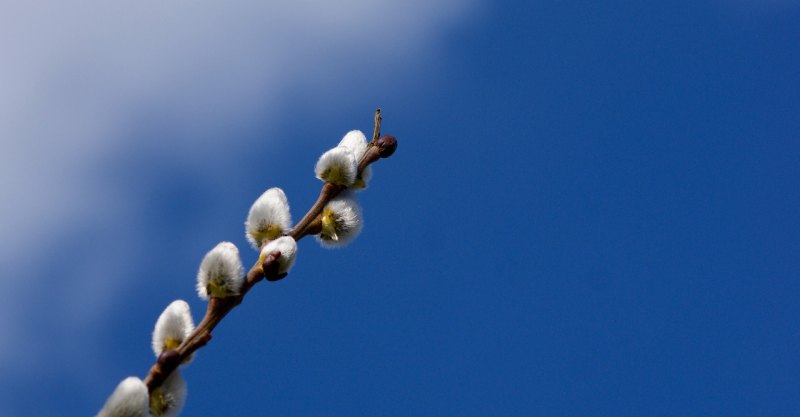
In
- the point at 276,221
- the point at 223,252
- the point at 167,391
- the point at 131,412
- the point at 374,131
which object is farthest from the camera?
the point at 374,131

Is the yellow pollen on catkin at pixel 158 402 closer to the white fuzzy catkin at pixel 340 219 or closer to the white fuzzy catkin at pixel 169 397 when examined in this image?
the white fuzzy catkin at pixel 169 397

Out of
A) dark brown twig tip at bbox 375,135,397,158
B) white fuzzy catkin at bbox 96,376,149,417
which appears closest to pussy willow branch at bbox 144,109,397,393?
dark brown twig tip at bbox 375,135,397,158

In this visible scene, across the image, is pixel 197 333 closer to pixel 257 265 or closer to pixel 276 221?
pixel 257 265

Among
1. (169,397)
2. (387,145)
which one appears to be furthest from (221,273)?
(387,145)

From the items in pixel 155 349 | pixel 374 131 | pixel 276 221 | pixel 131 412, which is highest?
pixel 374 131

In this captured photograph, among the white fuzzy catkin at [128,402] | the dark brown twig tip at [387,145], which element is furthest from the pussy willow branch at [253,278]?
the white fuzzy catkin at [128,402]

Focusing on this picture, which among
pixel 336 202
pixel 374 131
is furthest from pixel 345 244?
pixel 374 131

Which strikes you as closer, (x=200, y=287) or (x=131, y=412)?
(x=131, y=412)
